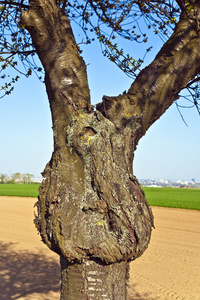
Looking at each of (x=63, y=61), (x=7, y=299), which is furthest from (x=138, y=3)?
(x=7, y=299)

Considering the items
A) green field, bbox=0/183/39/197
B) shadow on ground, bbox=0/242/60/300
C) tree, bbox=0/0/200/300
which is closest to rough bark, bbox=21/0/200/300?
tree, bbox=0/0/200/300

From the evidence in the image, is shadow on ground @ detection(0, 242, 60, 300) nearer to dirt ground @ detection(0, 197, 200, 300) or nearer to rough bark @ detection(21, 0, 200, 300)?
dirt ground @ detection(0, 197, 200, 300)

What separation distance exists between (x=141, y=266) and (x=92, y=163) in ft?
23.4

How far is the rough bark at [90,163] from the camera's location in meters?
2.90

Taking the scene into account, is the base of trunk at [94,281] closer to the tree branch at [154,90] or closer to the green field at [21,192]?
the tree branch at [154,90]

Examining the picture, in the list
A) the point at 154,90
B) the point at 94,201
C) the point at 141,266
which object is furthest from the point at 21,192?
the point at 94,201

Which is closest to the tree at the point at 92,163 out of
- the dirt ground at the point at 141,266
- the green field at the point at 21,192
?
the dirt ground at the point at 141,266

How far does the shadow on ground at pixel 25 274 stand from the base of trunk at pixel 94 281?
4.61 m

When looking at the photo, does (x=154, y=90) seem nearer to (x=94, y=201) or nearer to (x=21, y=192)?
(x=94, y=201)

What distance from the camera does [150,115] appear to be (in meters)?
3.42

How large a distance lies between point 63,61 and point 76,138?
85 centimetres

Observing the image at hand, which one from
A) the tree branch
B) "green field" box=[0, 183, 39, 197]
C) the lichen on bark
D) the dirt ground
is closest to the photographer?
the lichen on bark

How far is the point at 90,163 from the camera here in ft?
9.86

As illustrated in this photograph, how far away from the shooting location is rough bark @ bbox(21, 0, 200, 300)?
290cm
